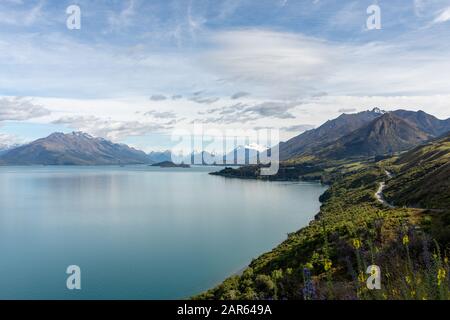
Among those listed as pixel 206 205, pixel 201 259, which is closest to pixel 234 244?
pixel 201 259

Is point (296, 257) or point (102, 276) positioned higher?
point (296, 257)

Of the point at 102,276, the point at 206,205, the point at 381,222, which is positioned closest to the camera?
the point at 381,222

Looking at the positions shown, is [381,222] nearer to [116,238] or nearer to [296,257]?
[296,257]

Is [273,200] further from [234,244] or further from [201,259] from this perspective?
[201,259]
